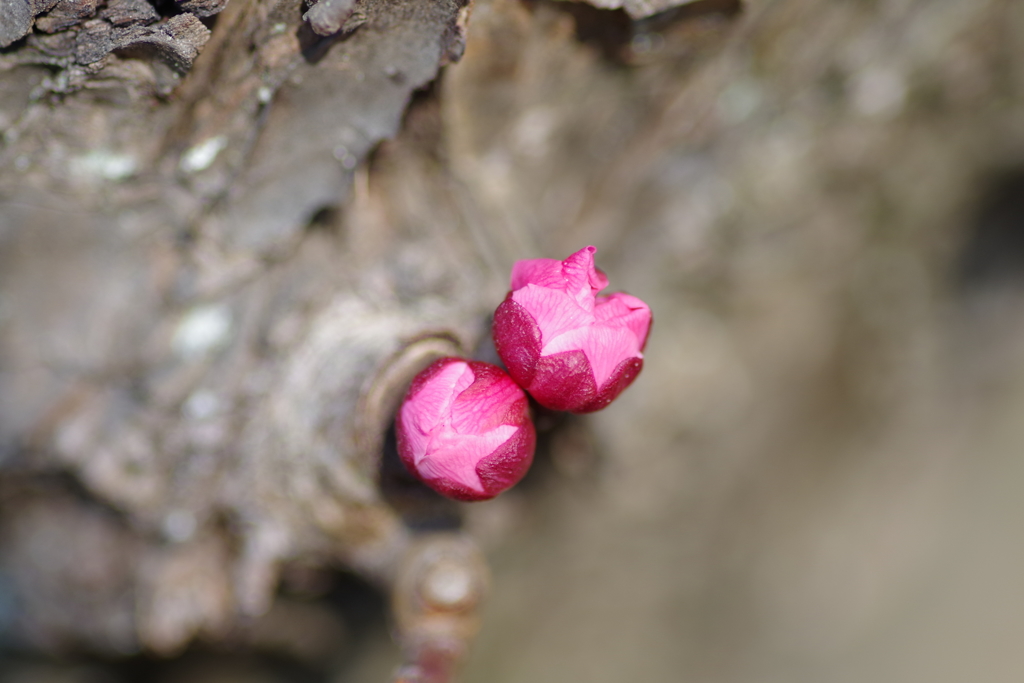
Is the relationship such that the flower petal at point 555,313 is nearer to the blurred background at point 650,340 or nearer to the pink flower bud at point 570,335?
the pink flower bud at point 570,335

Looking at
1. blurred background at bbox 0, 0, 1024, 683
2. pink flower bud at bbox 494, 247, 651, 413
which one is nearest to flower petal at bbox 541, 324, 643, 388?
pink flower bud at bbox 494, 247, 651, 413

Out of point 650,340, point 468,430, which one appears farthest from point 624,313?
point 650,340

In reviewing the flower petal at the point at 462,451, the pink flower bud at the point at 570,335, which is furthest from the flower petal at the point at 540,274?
the flower petal at the point at 462,451

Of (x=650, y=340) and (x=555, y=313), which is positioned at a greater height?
(x=650, y=340)

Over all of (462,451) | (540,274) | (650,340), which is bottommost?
(462,451)

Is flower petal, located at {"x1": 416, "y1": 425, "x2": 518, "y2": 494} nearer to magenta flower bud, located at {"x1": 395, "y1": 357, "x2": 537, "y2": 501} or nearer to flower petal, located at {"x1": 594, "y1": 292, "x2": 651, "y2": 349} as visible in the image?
magenta flower bud, located at {"x1": 395, "y1": 357, "x2": 537, "y2": 501}

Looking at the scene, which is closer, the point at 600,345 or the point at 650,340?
the point at 600,345

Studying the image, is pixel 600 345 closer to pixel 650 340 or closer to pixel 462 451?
pixel 462 451
